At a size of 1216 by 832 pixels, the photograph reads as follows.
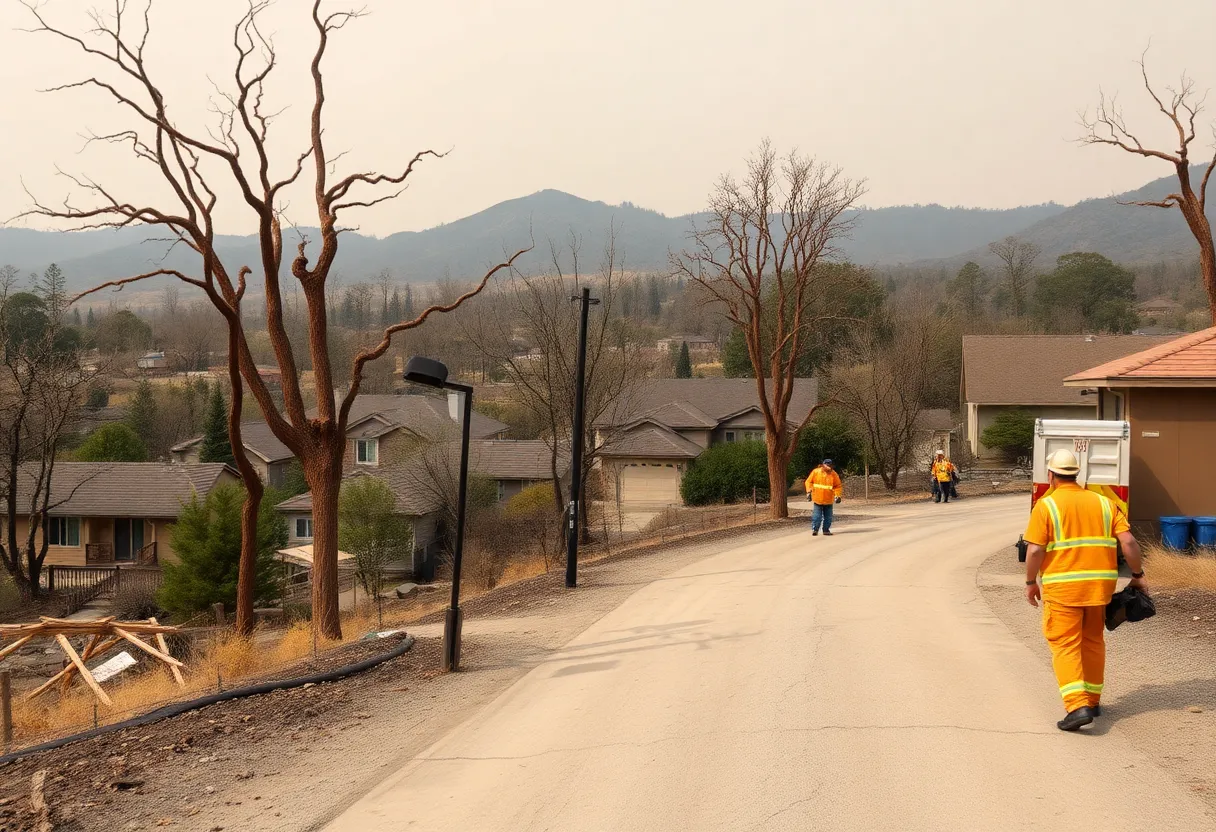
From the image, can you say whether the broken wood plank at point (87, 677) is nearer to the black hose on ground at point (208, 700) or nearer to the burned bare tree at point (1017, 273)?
the black hose on ground at point (208, 700)

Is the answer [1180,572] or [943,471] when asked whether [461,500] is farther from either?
[943,471]

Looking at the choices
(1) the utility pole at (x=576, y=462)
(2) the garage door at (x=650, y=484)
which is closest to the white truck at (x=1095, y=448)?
(1) the utility pole at (x=576, y=462)

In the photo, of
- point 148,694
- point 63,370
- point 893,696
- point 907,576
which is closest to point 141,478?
point 63,370

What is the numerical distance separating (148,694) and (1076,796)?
11.9m

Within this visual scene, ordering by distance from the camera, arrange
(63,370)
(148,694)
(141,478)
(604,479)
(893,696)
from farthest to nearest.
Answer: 1. (604,479)
2. (141,478)
3. (63,370)
4. (148,694)
5. (893,696)

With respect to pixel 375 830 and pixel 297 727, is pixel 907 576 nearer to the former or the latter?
pixel 297 727

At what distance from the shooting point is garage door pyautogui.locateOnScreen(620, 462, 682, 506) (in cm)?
4906

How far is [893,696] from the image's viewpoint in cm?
866

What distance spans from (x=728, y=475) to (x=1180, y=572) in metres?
30.5

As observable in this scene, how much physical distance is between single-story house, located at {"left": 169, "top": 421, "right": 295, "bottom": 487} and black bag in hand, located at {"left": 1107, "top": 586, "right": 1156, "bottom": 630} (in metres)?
49.4

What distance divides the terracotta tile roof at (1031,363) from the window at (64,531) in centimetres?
4021

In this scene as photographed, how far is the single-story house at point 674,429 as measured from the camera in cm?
4888

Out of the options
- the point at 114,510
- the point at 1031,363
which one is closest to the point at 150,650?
the point at 114,510

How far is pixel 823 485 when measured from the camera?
23312 mm
